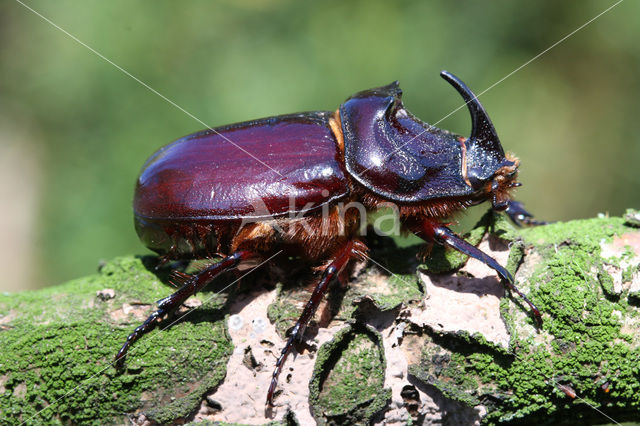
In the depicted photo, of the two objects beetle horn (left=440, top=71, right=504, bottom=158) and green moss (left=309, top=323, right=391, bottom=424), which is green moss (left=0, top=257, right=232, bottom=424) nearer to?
green moss (left=309, top=323, right=391, bottom=424)

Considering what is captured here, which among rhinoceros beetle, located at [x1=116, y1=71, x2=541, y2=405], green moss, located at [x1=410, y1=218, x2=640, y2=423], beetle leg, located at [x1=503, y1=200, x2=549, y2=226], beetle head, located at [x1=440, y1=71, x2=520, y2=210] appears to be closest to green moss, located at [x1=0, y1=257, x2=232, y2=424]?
rhinoceros beetle, located at [x1=116, y1=71, x2=541, y2=405]

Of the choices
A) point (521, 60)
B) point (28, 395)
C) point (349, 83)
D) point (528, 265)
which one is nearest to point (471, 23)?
point (521, 60)

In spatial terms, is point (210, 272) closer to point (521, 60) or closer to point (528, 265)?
point (528, 265)

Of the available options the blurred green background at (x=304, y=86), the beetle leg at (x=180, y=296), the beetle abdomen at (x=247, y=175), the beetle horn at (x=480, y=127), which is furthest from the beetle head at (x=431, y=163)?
the blurred green background at (x=304, y=86)

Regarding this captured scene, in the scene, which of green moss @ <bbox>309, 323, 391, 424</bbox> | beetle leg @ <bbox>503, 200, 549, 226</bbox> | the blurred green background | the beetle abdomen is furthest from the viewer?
the blurred green background

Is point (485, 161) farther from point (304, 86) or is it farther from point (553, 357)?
point (304, 86)

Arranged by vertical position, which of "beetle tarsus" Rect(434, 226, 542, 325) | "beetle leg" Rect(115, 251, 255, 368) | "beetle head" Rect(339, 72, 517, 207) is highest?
"beetle head" Rect(339, 72, 517, 207)

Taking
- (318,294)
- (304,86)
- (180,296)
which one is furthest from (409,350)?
(304,86)

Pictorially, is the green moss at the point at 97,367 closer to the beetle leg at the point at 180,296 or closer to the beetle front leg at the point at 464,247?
the beetle leg at the point at 180,296
